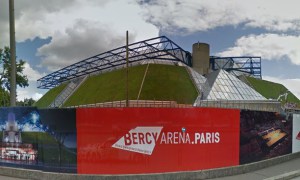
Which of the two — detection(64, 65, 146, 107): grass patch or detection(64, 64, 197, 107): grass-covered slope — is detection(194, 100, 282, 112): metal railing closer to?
detection(64, 64, 197, 107): grass-covered slope

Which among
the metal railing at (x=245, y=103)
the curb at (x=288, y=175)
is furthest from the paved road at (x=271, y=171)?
the metal railing at (x=245, y=103)

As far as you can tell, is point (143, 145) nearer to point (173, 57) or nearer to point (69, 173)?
point (69, 173)

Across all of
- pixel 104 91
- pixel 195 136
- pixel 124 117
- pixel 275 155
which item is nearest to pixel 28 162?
pixel 124 117

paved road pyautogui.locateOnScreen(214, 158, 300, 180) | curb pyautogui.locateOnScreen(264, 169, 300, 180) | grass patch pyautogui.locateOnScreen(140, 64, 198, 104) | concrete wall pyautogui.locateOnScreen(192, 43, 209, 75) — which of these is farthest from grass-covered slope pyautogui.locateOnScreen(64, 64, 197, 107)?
curb pyautogui.locateOnScreen(264, 169, 300, 180)

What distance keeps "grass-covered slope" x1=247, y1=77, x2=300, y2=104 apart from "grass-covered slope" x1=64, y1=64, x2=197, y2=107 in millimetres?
23047

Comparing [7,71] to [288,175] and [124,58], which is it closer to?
[124,58]

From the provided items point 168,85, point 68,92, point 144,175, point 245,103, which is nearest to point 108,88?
point 168,85

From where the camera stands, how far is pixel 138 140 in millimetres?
9602

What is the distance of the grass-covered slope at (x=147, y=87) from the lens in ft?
144

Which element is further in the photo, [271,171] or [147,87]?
[147,87]

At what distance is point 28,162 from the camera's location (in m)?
10.5

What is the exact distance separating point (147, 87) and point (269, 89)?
3836 cm

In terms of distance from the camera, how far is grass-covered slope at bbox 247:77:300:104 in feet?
219

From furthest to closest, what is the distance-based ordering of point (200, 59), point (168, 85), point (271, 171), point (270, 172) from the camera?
point (200, 59) < point (168, 85) < point (271, 171) < point (270, 172)
